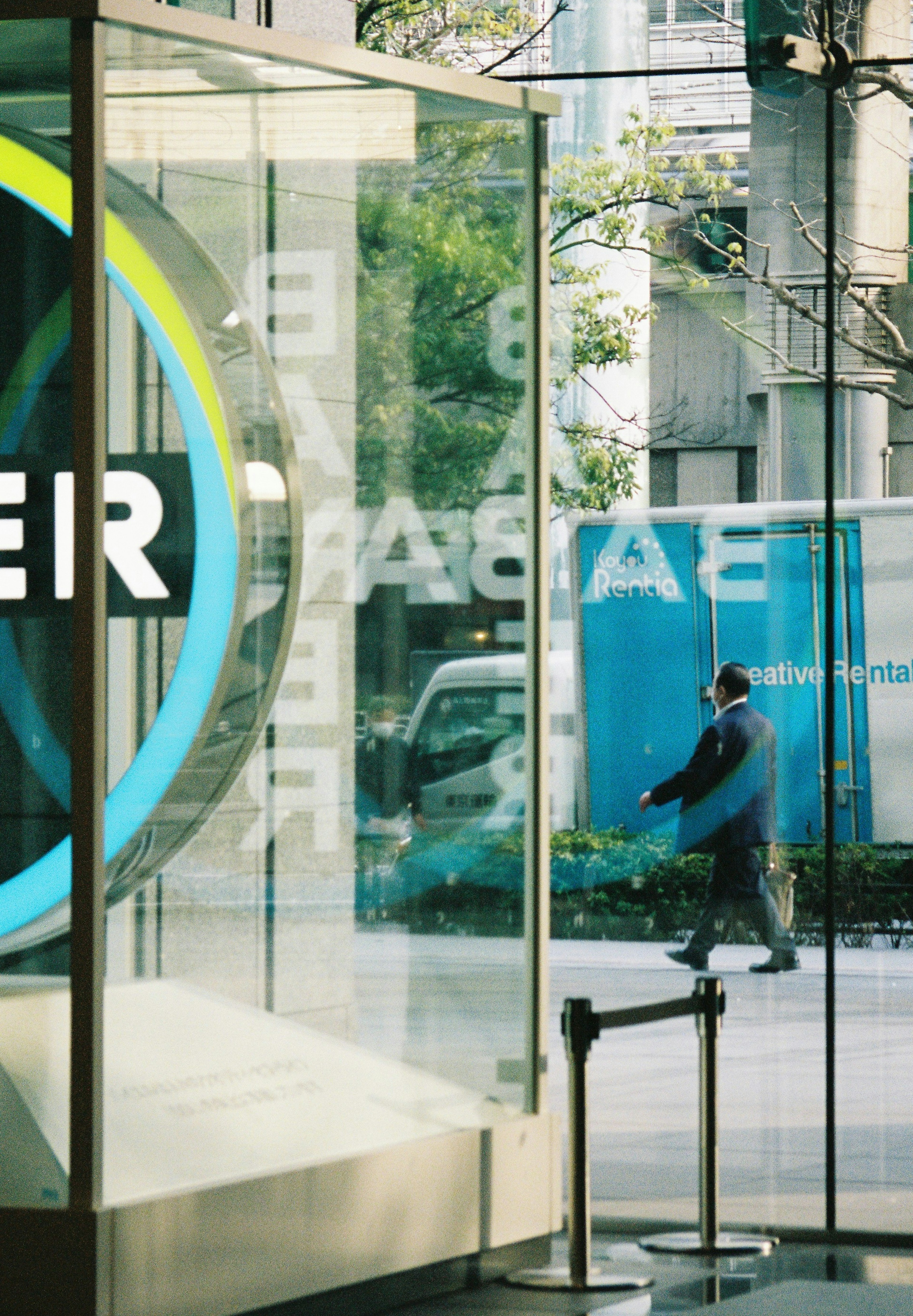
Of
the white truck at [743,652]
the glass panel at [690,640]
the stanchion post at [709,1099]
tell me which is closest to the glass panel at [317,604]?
the stanchion post at [709,1099]

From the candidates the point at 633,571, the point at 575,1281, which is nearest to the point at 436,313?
the point at 575,1281

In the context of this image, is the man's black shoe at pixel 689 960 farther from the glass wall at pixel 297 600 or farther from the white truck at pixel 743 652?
the glass wall at pixel 297 600

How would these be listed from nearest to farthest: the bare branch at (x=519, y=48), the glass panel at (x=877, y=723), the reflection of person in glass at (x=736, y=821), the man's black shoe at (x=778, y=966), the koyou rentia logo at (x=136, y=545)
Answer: the koyou rentia logo at (x=136, y=545) → the glass panel at (x=877, y=723) → the bare branch at (x=519, y=48) → the man's black shoe at (x=778, y=966) → the reflection of person in glass at (x=736, y=821)

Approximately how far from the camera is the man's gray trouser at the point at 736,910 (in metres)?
11.2

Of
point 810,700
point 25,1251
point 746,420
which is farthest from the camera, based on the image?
point 810,700

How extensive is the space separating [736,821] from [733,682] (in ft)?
4.96

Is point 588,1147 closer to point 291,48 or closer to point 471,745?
point 471,745

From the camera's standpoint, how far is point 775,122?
29.9 ft

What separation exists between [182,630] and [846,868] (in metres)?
7.61

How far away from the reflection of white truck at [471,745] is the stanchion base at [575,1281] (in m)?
1.28

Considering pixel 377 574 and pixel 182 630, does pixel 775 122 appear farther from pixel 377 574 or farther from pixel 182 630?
pixel 182 630

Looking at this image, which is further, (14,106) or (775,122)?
(775,122)

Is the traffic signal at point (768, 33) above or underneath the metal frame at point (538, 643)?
above

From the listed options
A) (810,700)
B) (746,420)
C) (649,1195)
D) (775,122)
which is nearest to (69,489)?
(649,1195)
